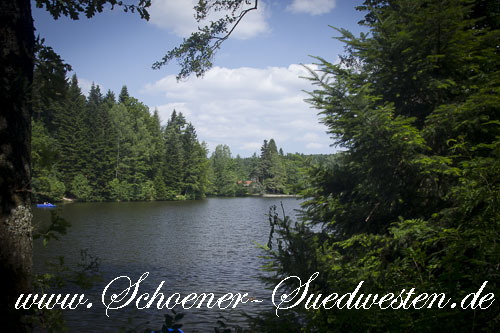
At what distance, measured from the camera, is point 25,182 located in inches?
137

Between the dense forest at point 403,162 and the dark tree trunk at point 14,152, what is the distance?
2.46 metres

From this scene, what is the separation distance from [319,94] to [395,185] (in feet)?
5.65

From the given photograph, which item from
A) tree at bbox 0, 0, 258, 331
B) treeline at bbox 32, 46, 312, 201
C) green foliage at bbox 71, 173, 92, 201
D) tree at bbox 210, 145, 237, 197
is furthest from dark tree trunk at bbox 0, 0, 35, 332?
tree at bbox 210, 145, 237, 197

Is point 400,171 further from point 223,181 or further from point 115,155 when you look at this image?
point 223,181

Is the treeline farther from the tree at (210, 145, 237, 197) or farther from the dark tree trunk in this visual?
the dark tree trunk

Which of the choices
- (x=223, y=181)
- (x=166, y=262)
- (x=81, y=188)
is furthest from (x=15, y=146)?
(x=223, y=181)

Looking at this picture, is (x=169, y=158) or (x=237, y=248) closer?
(x=237, y=248)

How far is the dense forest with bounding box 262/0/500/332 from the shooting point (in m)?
4.25

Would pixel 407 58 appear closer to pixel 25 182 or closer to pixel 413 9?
pixel 413 9

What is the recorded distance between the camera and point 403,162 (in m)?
5.20

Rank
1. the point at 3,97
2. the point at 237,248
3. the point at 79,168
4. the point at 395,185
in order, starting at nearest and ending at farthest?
the point at 3,97
the point at 395,185
the point at 237,248
the point at 79,168

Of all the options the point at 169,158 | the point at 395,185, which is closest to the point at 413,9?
the point at 395,185

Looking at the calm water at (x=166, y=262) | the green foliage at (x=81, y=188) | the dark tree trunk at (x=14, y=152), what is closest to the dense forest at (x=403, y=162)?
the calm water at (x=166, y=262)

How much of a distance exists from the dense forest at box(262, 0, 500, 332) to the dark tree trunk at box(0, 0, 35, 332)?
2459 mm
